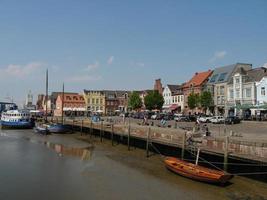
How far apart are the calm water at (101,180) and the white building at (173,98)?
6555cm

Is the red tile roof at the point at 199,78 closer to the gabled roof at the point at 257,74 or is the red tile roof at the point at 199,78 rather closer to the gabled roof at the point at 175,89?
the gabled roof at the point at 175,89

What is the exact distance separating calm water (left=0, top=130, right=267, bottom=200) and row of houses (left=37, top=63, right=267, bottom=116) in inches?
1568

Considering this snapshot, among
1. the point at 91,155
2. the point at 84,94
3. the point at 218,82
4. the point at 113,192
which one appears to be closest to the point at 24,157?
the point at 91,155

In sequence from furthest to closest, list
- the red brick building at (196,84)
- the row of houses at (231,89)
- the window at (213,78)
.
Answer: the red brick building at (196,84)
the window at (213,78)
the row of houses at (231,89)

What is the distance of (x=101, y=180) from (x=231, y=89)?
5987 cm

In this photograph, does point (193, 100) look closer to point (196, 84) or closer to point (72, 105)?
point (196, 84)

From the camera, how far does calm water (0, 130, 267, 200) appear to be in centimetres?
2253

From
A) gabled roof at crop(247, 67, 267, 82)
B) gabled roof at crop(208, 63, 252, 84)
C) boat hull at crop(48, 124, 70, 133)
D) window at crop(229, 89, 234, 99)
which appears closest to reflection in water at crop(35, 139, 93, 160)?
boat hull at crop(48, 124, 70, 133)

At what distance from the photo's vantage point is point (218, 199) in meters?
21.4

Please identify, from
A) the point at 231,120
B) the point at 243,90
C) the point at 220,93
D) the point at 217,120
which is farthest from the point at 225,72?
the point at 231,120

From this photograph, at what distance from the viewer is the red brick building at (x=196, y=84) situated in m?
94.2

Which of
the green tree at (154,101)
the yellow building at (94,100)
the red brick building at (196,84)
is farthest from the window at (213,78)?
the yellow building at (94,100)

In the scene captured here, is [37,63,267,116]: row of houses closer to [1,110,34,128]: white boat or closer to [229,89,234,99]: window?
[229,89,234,99]: window

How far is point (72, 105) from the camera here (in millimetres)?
138625
